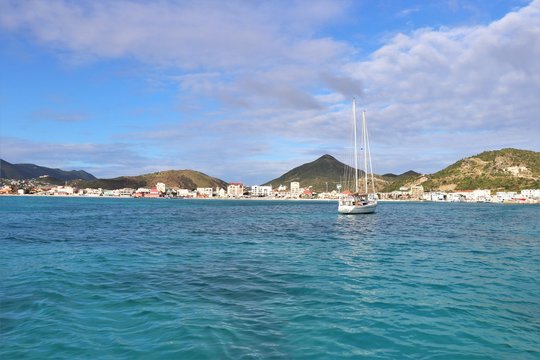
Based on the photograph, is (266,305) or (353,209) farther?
(353,209)

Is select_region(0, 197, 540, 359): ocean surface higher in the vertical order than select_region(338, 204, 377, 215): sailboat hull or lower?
lower

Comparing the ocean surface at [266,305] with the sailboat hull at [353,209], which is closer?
the ocean surface at [266,305]

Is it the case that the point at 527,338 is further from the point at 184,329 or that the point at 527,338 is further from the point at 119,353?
the point at 119,353

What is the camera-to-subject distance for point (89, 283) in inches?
714

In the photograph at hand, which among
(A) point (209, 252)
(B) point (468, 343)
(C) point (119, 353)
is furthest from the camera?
(A) point (209, 252)

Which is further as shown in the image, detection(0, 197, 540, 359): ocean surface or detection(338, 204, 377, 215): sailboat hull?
detection(338, 204, 377, 215): sailboat hull

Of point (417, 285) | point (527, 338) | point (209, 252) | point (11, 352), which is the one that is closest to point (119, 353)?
point (11, 352)

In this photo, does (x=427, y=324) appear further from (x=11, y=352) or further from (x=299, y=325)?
(x=11, y=352)

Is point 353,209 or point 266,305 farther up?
point 353,209

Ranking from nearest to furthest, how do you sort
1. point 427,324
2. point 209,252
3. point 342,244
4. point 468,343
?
1. point 468,343
2. point 427,324
3. point 209,252
4. point 342,244

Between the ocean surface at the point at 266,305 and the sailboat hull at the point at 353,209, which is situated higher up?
the sailboat hull at the point at 353,209

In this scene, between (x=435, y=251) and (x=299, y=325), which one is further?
(x=435, y=251)

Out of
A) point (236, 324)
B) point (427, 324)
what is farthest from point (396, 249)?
point (236, 324)

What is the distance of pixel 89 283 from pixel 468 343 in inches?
641
